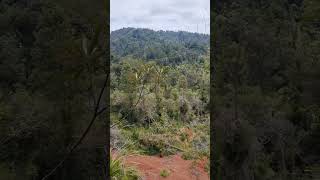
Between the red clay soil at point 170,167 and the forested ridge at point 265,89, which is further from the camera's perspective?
the red clay soil at point 170,167

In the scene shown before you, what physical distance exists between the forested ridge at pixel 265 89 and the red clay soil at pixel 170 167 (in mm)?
4510

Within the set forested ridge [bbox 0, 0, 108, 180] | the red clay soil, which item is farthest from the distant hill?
forested ridge [bbox 0, 0, 108, 180]

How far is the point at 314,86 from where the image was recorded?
13.7 ft

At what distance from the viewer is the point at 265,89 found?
181 inches

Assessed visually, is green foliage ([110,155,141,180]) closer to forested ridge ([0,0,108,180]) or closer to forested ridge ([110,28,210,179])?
forested ridge ([0,0,108,180])

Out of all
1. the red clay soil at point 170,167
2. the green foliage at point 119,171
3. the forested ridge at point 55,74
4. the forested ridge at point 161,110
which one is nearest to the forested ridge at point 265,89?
the forested ridge at point 55,74

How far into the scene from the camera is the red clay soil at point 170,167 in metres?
9.52

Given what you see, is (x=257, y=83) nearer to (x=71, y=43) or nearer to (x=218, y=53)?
(x=218, y=53)

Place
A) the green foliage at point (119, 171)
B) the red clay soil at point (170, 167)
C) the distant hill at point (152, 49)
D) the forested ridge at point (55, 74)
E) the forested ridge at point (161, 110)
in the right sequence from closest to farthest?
the forested ridge at point (55, 74) < the green foliage at point (119, 171) < the red clay soil at point (170, 167) < the forested ridge at point (161, 110) < the distant hill at point (152, 49)

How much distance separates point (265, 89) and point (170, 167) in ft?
20.4

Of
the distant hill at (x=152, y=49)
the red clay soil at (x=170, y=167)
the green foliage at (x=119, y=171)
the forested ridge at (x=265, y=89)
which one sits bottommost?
the red clay soil at (x=170, y=167)

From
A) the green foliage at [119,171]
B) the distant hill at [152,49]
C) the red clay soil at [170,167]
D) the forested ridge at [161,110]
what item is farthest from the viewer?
the distant hill at [152,49]

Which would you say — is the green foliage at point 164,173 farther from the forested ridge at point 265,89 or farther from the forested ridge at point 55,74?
the forested ridge at point 55,74

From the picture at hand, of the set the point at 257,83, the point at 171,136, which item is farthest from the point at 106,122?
the point at 171,136
